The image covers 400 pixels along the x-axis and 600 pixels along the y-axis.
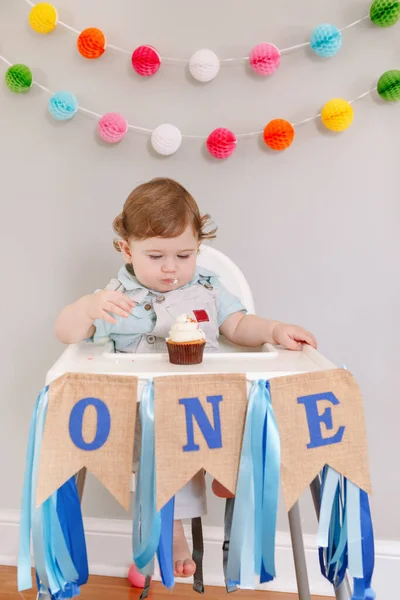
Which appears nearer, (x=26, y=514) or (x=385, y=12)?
(x=26, y=514)

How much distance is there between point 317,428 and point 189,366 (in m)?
0.20

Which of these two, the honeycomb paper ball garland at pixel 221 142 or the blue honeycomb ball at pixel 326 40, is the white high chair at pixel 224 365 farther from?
the blue honeycomb ball at pixel 326 40

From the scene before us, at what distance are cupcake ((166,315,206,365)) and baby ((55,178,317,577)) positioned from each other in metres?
0.11

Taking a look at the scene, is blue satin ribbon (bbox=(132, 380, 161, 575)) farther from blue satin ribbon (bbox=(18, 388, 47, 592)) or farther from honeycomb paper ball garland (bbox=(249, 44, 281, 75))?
honeycomb paper ball garland (bbox=(249, 44, 281, 75))

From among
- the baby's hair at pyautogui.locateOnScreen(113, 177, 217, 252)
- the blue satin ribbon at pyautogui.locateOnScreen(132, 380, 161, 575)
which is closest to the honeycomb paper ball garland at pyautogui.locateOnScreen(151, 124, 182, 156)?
the baby's hair at pyautogui.locateOnScreen(113, 177, 217, 252)

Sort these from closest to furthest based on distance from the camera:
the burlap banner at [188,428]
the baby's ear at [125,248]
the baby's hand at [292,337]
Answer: the burlap banner at [188,428], the baby's hand at [292,337], the baby's ear at [125,248]

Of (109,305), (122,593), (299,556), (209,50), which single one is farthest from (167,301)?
(122,593)

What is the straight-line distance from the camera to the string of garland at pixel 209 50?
123 cm

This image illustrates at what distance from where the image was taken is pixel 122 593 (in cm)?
131

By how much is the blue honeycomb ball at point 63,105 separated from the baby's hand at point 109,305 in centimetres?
53

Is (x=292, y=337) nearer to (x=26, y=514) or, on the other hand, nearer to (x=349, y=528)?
(x=349, y=528)

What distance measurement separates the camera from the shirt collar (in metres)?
1.08

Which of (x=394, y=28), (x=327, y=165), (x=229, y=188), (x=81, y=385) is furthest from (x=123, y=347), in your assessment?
(x=394, y=28)

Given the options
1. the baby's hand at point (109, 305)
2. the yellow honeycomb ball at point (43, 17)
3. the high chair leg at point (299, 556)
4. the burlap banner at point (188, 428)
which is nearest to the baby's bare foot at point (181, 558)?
the high chair leg at point (299, 556)
